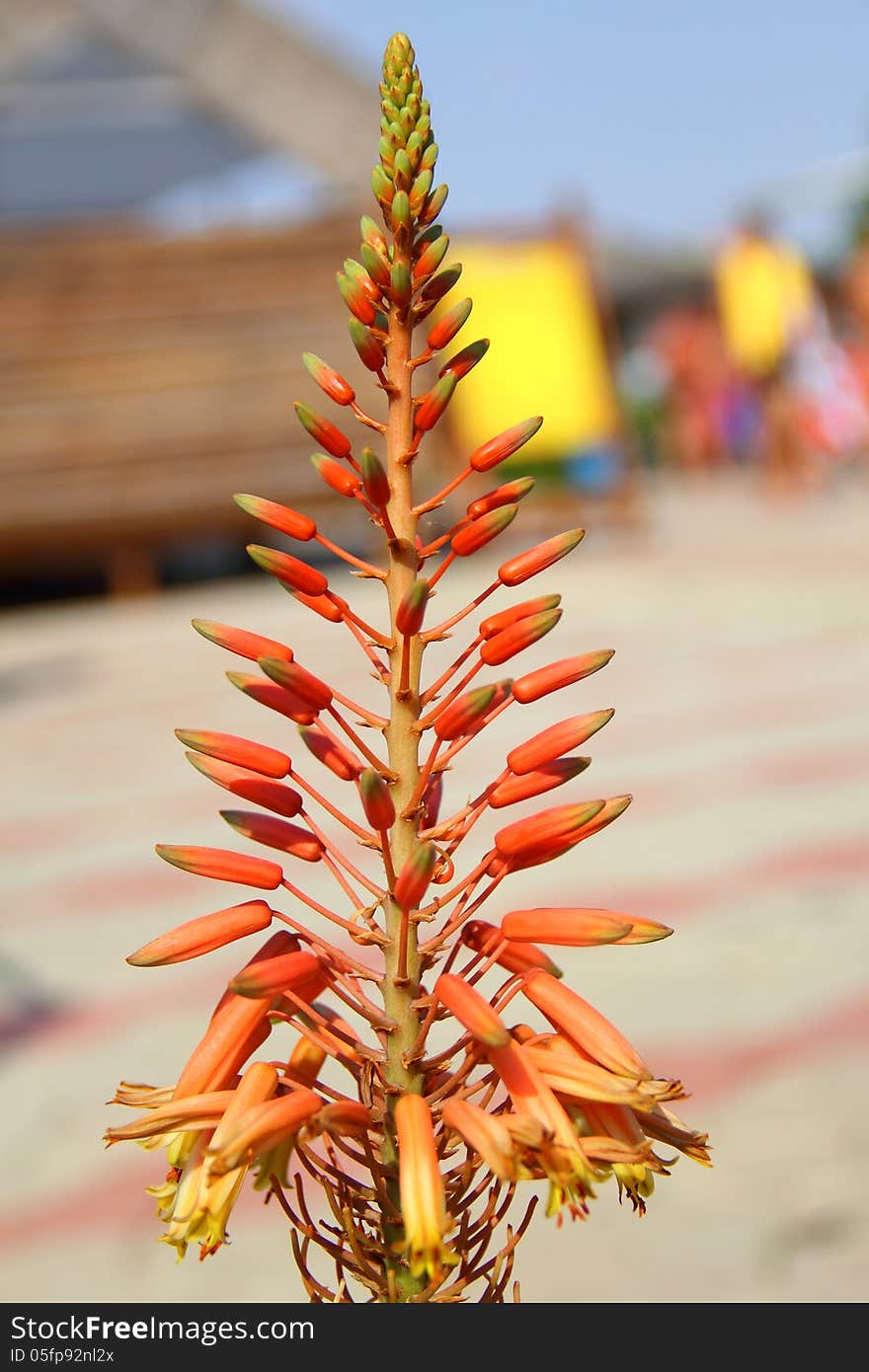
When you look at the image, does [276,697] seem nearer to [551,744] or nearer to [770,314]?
[551,744]

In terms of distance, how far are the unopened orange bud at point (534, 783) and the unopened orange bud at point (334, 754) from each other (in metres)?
0.07

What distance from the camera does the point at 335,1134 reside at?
684 mm

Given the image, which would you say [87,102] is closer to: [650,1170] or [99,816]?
[99,816]

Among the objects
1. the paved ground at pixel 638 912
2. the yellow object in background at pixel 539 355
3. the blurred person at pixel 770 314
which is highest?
the blurred person at pixel 770 314

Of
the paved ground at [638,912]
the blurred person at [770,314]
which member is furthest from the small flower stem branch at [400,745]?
the blurred person at [770,314]

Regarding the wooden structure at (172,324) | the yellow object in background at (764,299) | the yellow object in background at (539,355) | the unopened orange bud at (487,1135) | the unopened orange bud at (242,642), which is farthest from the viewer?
the yellow object in background at (764,299)

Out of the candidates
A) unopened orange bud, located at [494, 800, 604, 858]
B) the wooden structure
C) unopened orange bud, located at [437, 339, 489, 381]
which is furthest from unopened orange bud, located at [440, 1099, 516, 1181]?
the wooden structure

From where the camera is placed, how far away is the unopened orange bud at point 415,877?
66 centimetres

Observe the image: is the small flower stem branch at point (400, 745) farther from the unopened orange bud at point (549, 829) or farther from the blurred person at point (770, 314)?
the blurred person at point (770, 314)

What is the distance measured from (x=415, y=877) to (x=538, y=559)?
0.60 ft

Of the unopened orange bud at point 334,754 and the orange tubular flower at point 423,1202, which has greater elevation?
the unopened orange bud at point 334,754

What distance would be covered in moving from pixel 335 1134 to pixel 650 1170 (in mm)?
158

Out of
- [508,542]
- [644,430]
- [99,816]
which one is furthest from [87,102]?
[644,430]
